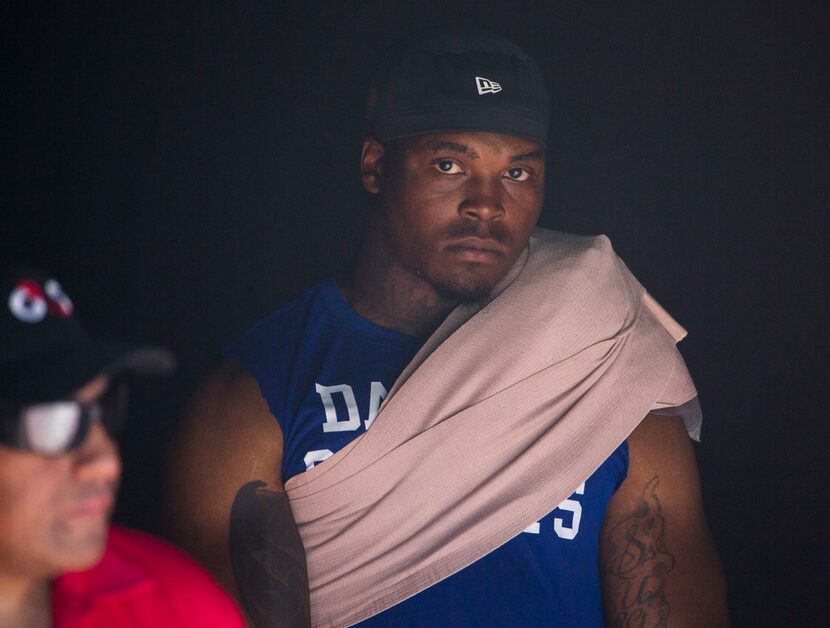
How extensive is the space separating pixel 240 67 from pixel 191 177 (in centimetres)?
24

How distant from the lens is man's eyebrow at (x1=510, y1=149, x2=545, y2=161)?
179 centimetres

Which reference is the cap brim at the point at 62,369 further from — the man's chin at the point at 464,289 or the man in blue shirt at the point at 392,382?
the man's chin at the point at 464,289

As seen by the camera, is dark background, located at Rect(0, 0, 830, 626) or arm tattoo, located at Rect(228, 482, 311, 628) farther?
dark background, located at Rect(0, 0, 830, 626)

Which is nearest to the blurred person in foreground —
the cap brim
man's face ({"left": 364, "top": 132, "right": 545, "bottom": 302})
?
the cap brim

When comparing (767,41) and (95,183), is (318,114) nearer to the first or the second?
(95,183)

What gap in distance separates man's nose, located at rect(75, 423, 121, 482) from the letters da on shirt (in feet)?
1.89

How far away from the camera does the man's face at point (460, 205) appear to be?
1.77 meters

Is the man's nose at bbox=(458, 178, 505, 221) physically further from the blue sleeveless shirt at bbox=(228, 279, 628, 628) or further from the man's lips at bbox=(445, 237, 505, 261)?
the blue sleeveless shirt at bbox=(228, 279, 628, 628)

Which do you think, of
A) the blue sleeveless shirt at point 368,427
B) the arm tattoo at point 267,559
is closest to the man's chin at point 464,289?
the blue sleeveless shirt at point 368,427

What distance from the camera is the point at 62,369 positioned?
1089 mm

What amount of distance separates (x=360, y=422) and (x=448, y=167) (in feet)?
1.61

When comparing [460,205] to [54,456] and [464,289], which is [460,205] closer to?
[464,289]

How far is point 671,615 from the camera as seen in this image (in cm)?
172

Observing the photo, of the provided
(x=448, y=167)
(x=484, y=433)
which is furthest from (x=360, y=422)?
(x=448, y=167)
